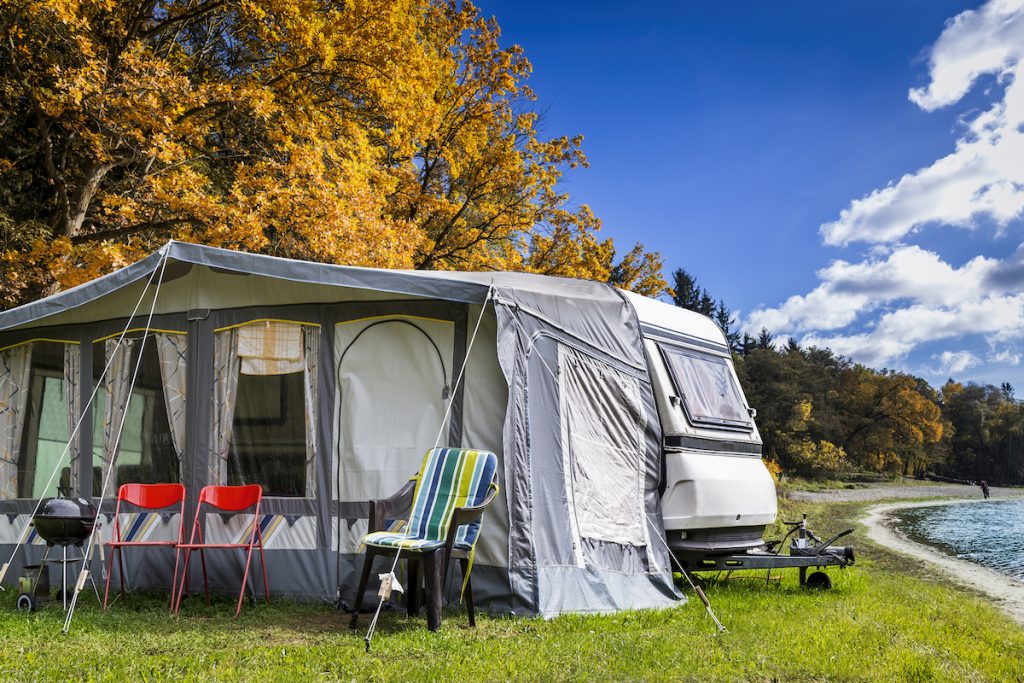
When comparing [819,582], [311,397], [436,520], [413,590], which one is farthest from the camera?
[819,582]

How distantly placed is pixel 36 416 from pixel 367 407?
3.30 metres

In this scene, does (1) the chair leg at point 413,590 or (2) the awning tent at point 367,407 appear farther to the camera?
(2) the awning tent at point 367,407

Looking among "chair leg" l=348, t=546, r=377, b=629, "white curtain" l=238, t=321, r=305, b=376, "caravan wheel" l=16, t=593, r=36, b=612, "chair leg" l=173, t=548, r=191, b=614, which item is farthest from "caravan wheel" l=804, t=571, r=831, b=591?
"caravan wheel" l=16, t=593, r=36, b=612

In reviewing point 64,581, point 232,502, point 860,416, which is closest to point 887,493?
point 860,416

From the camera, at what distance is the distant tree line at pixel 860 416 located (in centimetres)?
4000

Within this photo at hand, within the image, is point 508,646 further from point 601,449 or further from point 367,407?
point 367,407

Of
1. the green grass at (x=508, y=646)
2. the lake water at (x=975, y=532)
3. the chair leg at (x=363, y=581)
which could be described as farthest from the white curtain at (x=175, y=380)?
the lake water at (x=975, y=532)

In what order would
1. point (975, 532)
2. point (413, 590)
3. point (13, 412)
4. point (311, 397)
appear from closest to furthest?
point (413, 590), point (311, 397), point (13, 412), point (975, 532)

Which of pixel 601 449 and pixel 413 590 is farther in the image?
pixel 601 449

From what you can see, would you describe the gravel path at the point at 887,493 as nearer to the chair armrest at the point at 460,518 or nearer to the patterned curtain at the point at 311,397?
the patterned curtain at the point at 311,397

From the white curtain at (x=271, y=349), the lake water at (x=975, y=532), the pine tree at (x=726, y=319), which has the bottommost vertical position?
the lake water at (x=975, y=532)

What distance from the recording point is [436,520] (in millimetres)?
4918

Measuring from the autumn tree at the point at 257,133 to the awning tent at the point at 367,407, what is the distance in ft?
13.3

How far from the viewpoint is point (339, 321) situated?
5.74 metres
